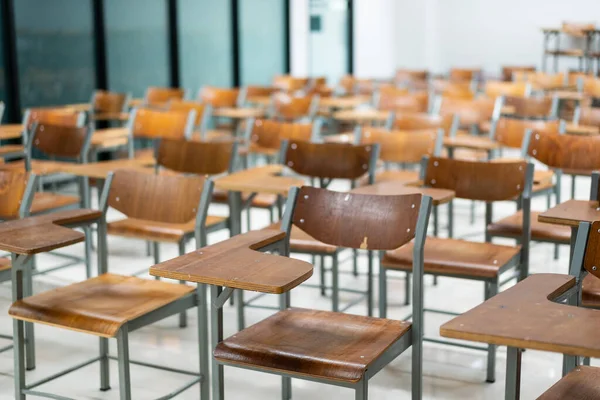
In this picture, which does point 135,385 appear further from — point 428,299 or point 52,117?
point 52,117

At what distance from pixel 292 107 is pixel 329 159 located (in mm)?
3214

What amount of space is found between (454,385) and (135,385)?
1229 millimetres

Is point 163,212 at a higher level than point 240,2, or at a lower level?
lower

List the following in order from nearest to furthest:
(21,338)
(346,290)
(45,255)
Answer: (21,338)
(346,290)
(45,255)

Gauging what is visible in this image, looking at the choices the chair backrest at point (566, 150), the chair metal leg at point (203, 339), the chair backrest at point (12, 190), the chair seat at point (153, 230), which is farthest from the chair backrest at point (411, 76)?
the chair metal leg at point (203, 339)

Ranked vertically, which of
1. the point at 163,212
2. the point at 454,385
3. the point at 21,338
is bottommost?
the point at 454,385

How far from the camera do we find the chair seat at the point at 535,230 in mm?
3793

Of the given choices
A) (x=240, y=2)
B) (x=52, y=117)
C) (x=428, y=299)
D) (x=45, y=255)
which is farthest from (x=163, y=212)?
(x=240, y=2)

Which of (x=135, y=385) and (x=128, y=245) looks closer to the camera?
(x=135, y=385)

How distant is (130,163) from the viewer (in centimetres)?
471

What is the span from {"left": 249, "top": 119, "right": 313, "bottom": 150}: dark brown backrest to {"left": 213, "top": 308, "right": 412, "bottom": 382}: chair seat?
102 inches

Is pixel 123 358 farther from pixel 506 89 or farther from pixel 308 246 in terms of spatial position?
pixel 506 89

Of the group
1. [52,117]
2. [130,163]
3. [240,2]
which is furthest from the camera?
[240,2]

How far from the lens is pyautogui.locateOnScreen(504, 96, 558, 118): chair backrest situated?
22.5ft
